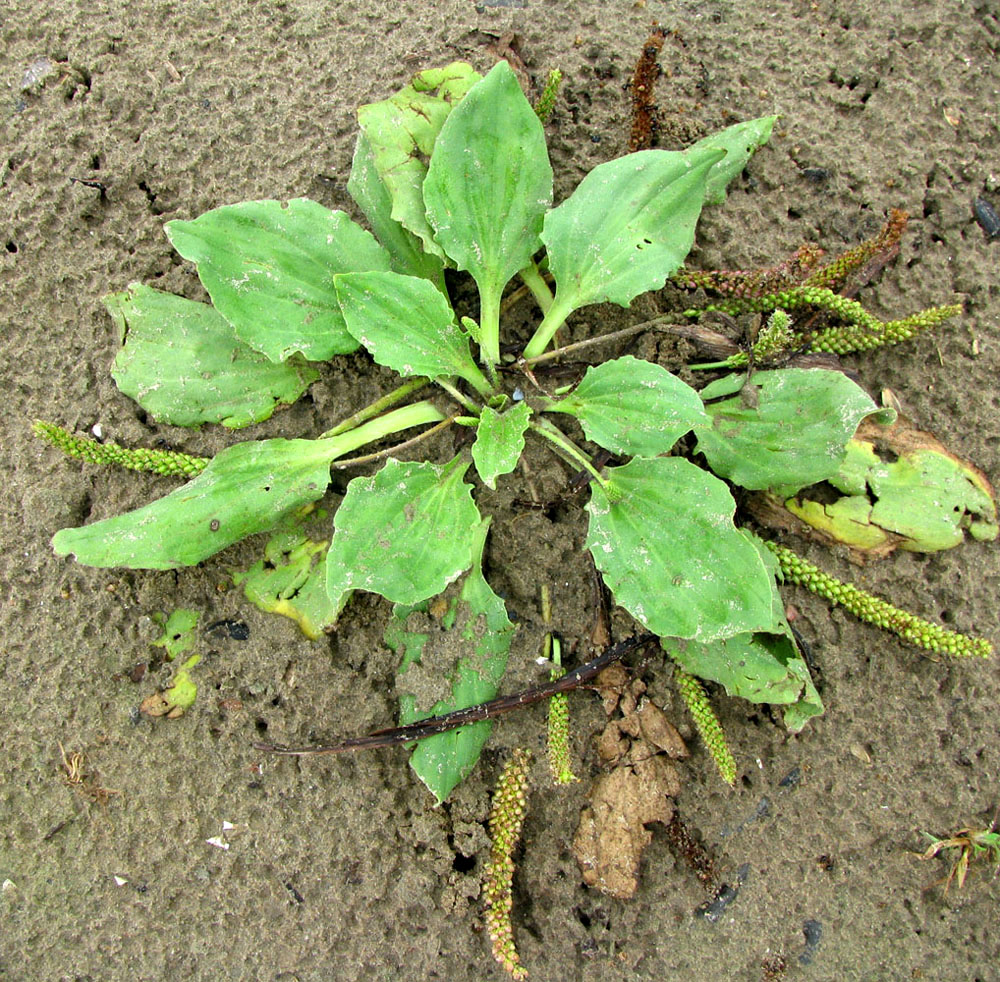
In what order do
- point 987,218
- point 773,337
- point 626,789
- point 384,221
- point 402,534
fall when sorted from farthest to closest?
point 987,218 → point 384,221 → point 626,789 → point 402,534 → point 773,337

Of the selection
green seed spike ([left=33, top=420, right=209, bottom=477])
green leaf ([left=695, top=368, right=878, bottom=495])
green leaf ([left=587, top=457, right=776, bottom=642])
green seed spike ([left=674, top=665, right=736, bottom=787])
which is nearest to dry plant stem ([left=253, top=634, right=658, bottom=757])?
green seed spike ([left=674, top=665, right=736, bottom=787])

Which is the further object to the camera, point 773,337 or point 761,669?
point 761,669

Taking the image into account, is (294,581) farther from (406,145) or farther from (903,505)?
(903,505)

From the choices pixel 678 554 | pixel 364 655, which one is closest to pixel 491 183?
pixel 678 554

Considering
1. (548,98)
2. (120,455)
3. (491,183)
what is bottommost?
(120,455)

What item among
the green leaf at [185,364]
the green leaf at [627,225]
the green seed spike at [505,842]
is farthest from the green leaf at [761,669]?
the green leaf at [185,364]

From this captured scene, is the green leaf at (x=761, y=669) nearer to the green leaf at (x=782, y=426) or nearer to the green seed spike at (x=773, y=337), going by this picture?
the green leaf at (x=782, y=426)

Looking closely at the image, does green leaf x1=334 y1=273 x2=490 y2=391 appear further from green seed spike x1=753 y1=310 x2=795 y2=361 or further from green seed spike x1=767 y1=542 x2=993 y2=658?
green seed spike x1=767 y1=542 x2=993 y2=658

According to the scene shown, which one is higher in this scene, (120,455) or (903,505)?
(120,455)
